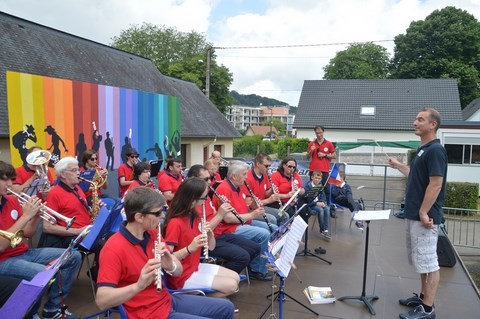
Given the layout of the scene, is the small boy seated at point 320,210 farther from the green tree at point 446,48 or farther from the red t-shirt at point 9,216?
the green tree at point 446,48

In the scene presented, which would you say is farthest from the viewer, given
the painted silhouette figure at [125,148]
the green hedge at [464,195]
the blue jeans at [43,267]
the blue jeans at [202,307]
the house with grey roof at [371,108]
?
the house with grey roof at [371,108]

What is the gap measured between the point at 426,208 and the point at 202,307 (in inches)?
96.5

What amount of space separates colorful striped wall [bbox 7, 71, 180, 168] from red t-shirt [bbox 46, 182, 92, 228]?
250cm

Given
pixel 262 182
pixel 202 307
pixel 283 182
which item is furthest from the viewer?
pixel 283 182

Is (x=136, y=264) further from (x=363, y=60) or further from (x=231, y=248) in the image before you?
(x=363, y=60)

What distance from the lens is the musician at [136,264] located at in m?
Answer: 2.27

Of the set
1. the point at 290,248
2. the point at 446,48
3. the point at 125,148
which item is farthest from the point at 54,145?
the point at 446,48

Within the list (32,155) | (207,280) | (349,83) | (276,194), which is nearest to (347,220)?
(276,194)

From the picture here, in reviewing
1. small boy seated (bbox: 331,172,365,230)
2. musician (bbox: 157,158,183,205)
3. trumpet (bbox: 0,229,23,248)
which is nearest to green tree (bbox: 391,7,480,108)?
small boy seated (bbox: 331,172,365,230)

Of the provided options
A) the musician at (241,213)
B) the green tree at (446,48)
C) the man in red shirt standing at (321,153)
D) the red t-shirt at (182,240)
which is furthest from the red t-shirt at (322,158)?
the green tree at (446,48)

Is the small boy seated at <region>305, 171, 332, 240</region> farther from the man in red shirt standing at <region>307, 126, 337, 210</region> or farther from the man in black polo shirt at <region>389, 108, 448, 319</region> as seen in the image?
the man in black polo shirt at <region>389, 108, 448, 319</region>

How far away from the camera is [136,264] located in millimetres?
2469

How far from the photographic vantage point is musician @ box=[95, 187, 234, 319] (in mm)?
2266

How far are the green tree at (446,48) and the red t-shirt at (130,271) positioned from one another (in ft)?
108
